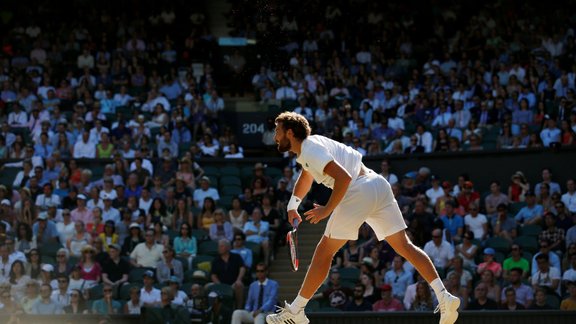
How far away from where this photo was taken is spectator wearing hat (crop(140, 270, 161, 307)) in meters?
14.3

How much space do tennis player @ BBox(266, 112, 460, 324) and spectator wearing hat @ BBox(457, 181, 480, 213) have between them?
7.83 meters

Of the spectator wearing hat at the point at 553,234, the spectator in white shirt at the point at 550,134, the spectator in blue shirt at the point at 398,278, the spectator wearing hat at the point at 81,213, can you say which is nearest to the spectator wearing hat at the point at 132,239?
the spectator wearing hat at the point at 81,213

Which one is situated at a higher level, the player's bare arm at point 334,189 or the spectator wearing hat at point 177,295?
the player's bare arm at point 334,189

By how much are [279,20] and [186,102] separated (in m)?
3.57

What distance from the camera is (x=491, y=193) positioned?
53.0 feet

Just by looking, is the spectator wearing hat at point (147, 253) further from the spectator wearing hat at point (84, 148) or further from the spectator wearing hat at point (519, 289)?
the spectator wearing hat at point (519, 289)

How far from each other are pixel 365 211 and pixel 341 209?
19cm

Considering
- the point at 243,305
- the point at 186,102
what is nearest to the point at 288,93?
the point at 186,102

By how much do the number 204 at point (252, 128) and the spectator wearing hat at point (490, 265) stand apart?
288 inches

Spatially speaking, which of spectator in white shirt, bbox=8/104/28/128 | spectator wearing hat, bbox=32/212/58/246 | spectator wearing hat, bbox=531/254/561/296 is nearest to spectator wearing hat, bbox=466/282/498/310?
spectator wearing hat, bbox=531/254/561/296

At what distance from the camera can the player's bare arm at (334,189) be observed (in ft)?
25.5

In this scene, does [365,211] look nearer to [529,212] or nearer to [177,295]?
[177,295]

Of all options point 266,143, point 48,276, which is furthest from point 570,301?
point 266,143

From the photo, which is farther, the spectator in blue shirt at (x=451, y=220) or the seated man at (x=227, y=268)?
the spectator in blue shirt at (x=451, y=220)
